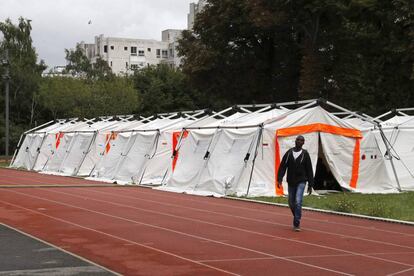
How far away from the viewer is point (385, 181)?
23.7 metres

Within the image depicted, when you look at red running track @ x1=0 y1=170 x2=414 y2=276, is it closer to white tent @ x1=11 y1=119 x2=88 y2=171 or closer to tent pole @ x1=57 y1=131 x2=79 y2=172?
tent pole @ x1=57 y1=131 x2=79 y2=172

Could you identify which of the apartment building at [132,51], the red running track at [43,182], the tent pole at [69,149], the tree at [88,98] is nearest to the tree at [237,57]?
the tent pole at [69,149]

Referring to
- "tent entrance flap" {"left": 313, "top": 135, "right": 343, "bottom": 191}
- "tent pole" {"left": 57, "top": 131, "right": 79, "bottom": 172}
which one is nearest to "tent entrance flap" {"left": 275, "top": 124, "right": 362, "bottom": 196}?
"tent entrance flap" {"left": 313, "top": 135, "right": 343, "bottom": 191}

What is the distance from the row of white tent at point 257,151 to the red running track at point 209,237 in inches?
133

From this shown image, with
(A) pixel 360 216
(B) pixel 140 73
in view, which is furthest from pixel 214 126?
(B) pixel 140 73

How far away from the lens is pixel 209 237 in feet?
38.9

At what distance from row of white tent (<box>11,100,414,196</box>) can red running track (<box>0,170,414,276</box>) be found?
3.37 m

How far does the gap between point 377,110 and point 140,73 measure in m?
39.8

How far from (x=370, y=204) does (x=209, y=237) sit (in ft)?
25.3

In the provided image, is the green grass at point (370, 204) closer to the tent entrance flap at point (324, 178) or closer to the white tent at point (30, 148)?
the tent entrance flap at point (324, 178)

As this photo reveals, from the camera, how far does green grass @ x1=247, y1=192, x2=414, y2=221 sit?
15.8m

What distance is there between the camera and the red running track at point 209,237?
29.8 feet

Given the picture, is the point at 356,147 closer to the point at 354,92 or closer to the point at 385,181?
the point at 385,181

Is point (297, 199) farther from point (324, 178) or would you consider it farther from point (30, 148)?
point (30, 148)
